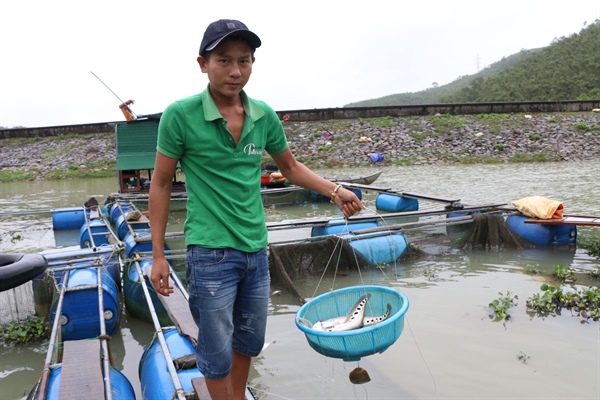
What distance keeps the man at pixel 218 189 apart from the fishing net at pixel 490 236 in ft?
20.7

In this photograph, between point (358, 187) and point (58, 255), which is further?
point (358, 187)

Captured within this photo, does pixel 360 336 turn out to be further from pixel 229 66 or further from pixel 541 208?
pixel 541 208

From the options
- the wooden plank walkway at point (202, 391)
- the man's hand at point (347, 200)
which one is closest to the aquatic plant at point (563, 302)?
the man's hand at point (347, 200)

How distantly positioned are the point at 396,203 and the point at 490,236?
3822 mm

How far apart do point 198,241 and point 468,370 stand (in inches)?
114

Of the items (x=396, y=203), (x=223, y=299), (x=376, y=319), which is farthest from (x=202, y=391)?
(x=396, y=203)

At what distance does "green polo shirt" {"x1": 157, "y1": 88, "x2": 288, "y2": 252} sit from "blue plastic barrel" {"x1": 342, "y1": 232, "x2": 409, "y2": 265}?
4.74m

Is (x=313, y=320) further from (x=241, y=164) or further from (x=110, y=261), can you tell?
(x=110, y=261)

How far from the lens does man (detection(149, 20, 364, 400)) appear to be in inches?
87.4

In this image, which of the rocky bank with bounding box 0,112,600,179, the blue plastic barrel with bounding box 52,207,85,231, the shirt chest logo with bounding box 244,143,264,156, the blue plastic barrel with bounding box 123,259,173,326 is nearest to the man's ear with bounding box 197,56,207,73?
the shirt chest logo with bounding box 244,143,264,156

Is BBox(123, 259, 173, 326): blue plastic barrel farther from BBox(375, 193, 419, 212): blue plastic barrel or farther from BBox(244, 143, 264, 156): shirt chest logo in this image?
BBox(375, 193, 419, 212): blue plastic barrel

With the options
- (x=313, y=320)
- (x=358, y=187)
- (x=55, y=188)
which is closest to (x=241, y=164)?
(x=313, y=320)

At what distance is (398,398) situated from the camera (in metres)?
3.78

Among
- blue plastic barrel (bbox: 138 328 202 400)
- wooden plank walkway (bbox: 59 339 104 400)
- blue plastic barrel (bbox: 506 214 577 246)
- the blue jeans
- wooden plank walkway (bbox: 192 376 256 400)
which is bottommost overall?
blue plastic barrel (bbox: 506 214 577 246)
